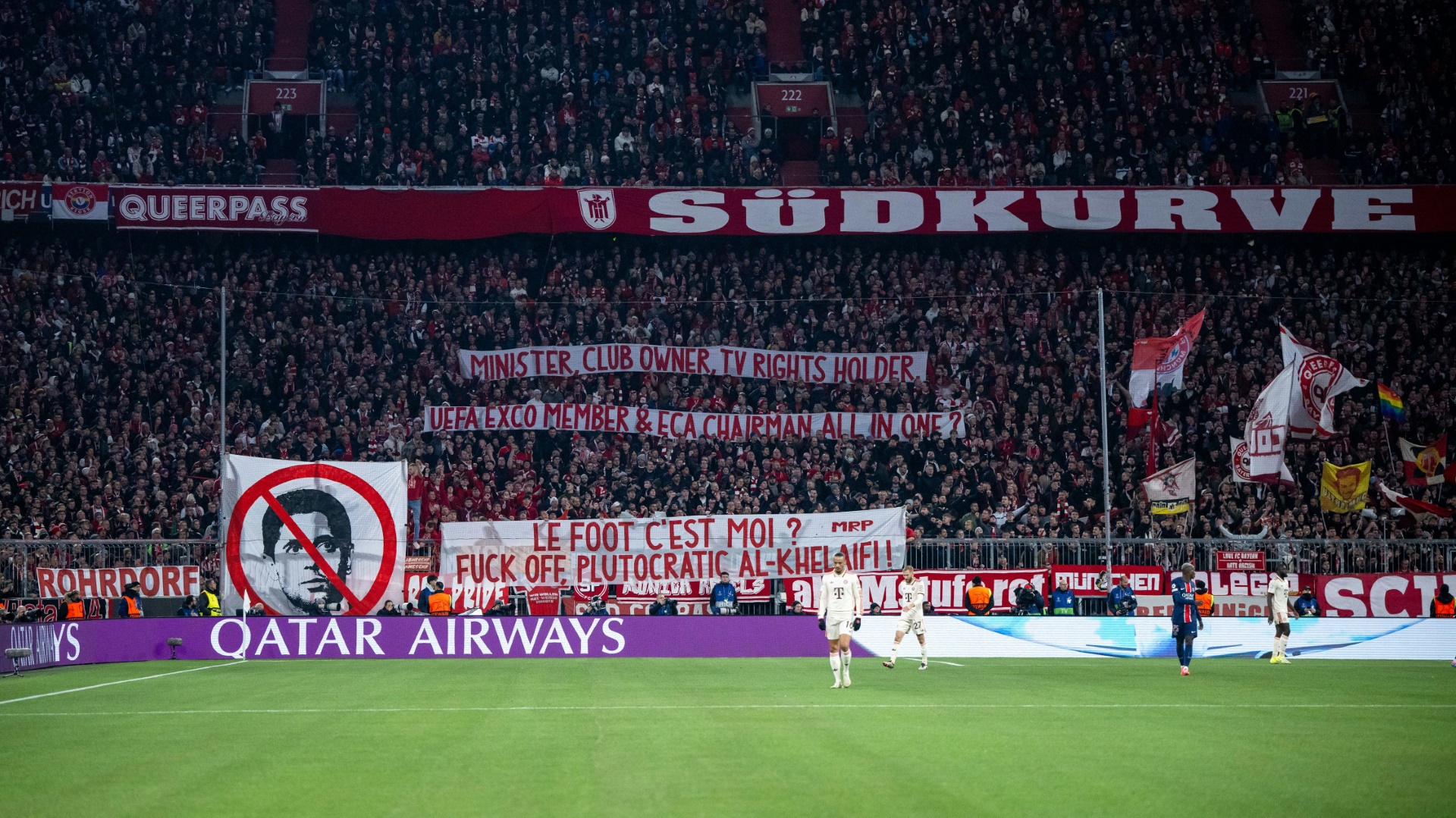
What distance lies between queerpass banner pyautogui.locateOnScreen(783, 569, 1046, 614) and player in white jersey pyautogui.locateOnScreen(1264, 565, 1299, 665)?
6010 mm

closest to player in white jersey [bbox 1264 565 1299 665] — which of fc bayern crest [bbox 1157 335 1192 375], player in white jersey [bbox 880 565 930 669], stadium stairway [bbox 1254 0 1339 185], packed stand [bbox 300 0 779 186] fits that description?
fc bayern crest [bbox 1157 335 1192 375]

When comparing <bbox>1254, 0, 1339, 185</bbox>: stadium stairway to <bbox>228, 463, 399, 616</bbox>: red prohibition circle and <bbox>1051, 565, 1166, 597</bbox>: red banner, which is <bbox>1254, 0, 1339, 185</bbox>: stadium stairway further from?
<bbox>228, 463, 399, 616</bbox>: red prohibition circle

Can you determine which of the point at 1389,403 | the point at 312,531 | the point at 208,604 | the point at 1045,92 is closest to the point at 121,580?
the point at 208,604

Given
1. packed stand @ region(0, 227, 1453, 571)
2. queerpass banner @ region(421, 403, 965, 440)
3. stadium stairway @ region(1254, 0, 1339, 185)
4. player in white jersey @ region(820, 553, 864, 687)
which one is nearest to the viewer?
player in white jersey @ region(820, 553, 864, 687)

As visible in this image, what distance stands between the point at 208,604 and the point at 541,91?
21.7 metres

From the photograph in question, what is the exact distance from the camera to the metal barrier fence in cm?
3350

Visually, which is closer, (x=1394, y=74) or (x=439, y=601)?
(x=439, y=601)

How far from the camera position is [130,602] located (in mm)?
32844

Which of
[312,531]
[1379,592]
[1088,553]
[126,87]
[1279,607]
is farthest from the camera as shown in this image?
[126,87]

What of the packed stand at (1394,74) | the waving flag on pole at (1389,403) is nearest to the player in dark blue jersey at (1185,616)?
the waving flag on pole at (1389,403)

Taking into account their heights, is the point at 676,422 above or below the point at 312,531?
above

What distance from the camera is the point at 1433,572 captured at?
34.0 meters

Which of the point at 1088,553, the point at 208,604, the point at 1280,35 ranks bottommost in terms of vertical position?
the point at 208,604

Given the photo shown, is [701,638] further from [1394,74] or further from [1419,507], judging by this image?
[1394,74]
